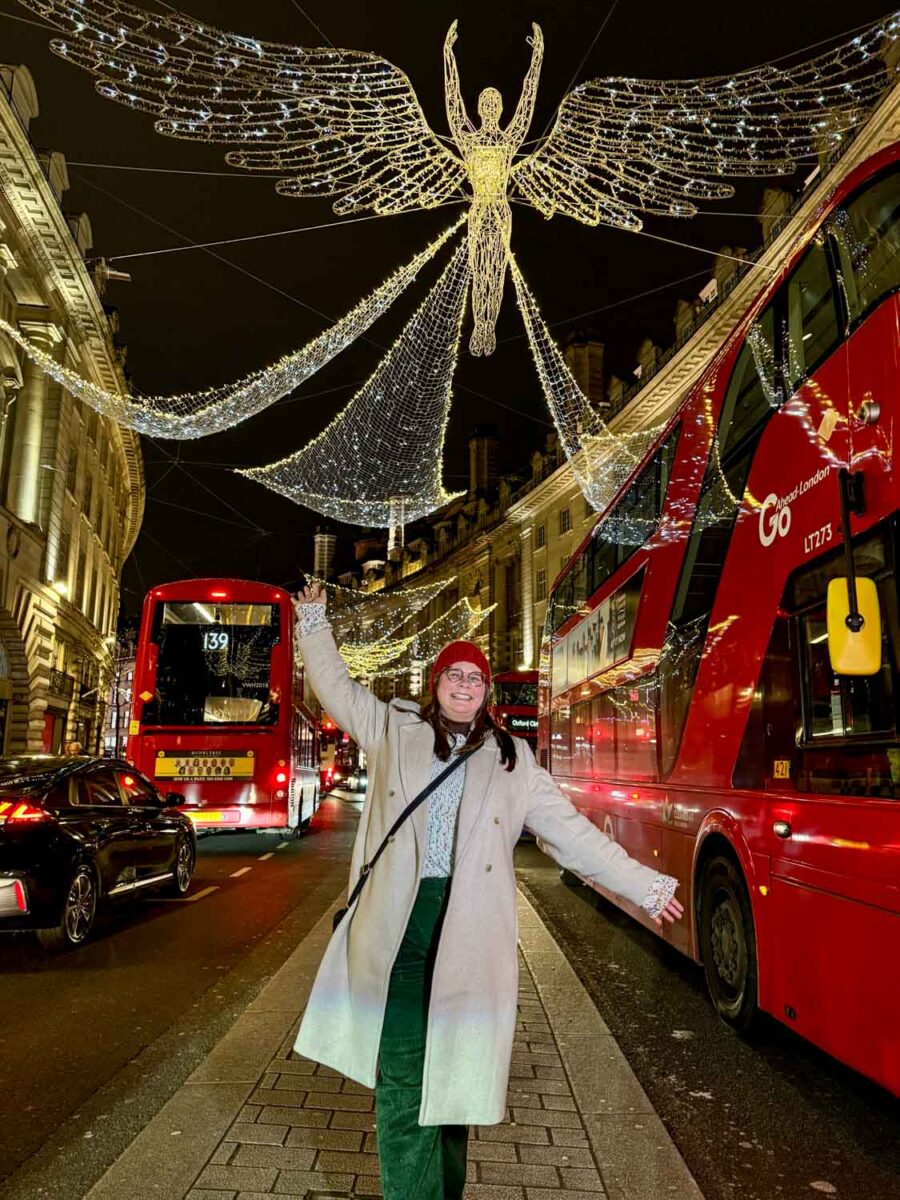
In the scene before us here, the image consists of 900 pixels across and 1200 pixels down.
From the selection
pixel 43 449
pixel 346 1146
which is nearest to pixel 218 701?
pixel 346 1146

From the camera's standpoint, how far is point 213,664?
15.6m

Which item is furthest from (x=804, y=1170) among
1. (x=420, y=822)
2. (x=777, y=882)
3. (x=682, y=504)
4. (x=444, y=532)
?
(x=444, y=532)

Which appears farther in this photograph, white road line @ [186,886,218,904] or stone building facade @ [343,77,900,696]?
stone building facade @ [343,77,900,696]

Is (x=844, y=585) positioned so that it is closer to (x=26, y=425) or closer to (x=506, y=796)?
(x=506, y=796)

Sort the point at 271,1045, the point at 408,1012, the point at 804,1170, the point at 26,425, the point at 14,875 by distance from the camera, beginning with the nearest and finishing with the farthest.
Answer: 1. the point at 408,1012
2. the point at 804,1170
3. the point at 271,1045
4. the point at 14,875
5. the point at 26,425

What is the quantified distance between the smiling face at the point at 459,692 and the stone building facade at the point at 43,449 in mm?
23463

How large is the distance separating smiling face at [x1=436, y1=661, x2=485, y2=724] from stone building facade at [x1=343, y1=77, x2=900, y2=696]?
27.6ft

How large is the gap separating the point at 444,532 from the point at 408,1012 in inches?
2446

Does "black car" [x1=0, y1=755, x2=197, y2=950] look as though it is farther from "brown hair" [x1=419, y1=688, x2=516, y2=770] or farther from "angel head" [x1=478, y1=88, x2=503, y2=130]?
"angel head" [x1=478, y1=88, x2=503, y2=130]

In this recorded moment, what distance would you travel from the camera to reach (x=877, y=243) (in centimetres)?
476

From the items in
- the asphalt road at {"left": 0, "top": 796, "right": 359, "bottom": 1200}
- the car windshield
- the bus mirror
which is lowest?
the asphalt road at {"left": 0, "top": 796, "right": 359, "bottom": 1200}

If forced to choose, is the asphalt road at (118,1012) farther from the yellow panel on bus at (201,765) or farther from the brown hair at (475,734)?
the yellow panel on bus at (201,765)

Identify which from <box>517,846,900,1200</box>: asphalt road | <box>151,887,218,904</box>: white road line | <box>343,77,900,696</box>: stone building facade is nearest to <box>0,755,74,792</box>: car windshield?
<box>151,887,218,904</box>: white road line

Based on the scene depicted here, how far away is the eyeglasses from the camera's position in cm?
299
